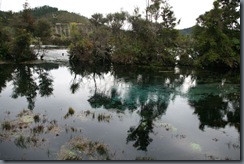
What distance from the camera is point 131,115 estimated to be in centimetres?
1475

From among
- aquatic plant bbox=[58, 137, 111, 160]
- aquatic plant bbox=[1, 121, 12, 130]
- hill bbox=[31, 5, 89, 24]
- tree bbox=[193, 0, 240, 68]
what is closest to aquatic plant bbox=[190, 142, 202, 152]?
aquatic plant bbox=[58, 137, 111, 160]

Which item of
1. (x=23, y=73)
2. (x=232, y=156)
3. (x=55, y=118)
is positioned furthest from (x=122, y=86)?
(x=232, y=156)

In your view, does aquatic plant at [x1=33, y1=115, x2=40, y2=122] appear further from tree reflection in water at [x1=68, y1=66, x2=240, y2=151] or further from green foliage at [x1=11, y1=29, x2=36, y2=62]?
green foliage at [x1=11, y1=29, x2=36, y2=62]

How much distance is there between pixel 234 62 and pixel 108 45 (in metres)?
17.4

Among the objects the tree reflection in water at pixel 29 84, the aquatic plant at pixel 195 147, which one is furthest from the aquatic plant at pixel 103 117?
the aquatic plant at pixel 195 147

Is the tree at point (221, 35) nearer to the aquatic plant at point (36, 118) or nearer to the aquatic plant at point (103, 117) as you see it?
the aquatic plant at point (103, 117)

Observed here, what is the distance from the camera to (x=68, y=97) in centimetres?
1881

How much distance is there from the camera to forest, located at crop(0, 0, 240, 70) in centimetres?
3253

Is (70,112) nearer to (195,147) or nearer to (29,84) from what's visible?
(195,147)

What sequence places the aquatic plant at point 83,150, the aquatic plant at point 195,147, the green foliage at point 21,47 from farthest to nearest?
1. the green foliage at point 21,47
2. the aquatic plant at point 195,147
3. the aquatic plant at point 83,150

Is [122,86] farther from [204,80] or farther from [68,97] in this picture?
[204,80]

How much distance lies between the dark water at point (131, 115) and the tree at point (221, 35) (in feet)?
25.0

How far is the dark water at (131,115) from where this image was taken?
33.1 ft

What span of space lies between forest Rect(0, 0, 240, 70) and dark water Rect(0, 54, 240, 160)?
8.45 meters
